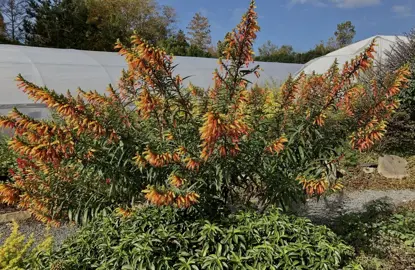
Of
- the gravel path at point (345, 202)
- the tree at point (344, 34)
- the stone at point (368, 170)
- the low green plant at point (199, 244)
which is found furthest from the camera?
the tree at point (344, 34)

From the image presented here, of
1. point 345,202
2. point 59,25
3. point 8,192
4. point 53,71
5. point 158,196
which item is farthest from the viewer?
point 59,25

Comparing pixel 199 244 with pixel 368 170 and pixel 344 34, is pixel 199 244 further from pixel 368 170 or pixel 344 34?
pixel 344 34

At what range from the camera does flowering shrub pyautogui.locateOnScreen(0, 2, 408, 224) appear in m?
2.18

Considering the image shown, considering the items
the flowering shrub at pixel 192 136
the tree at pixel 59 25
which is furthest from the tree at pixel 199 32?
the flowering shrub at pixel 192 136

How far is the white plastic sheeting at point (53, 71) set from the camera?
7.37 meters

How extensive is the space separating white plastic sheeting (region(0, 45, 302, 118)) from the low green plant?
5617 mm

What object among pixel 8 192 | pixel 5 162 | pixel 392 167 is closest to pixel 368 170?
pixel 392 167

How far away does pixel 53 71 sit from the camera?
841cm

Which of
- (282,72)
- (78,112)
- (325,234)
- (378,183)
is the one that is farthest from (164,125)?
(282,72)

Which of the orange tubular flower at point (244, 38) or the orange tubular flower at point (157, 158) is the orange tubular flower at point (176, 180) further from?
the orange tubular flower at point (244, 38)

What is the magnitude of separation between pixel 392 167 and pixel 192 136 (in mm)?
5129

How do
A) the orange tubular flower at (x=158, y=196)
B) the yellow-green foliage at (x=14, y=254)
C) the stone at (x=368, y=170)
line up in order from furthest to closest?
the stone at (x=368, y=170), the yellow-green foliage at (x=14, y=254), the orange tubular flower at (x=158, y=196)

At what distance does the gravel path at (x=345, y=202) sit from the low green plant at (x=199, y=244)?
67.6 inches

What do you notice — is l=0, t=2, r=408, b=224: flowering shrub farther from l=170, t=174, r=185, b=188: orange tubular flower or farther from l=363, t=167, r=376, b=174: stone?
l=363, t=167, r=376, b=174: stone
